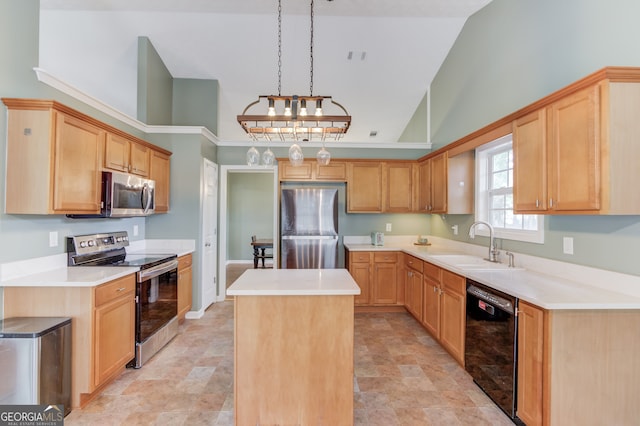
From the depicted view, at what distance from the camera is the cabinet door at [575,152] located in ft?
5.65

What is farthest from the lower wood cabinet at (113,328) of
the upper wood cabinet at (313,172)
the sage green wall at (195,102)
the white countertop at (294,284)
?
the sage green wall at (195,102)

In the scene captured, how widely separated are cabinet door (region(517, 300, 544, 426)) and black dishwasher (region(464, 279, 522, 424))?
0.15 feet

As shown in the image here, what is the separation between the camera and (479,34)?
3430mm

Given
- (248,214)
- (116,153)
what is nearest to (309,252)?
(116,153)

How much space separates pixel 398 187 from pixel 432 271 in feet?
5.26

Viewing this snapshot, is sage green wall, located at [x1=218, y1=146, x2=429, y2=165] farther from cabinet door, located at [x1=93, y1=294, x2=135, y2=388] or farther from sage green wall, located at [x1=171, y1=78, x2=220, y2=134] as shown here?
cabinet door, located at [x1=93, y1=294, x2=135, y2=388]

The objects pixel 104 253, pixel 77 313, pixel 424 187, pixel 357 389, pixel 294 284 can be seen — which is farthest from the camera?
pixel 424 187

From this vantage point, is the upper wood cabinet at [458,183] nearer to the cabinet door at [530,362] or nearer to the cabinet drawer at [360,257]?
the cabinet drawer at [360,257]

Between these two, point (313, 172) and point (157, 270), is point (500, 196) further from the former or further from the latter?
point (157, 270)

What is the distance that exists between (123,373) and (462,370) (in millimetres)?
3050

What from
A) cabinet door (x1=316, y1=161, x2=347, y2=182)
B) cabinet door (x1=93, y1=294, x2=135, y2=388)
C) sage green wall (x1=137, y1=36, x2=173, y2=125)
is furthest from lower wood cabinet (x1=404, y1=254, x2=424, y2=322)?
sage green wall (x1=137, y1=36, x2=173, y2=125)

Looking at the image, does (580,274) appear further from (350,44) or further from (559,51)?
(350,44)

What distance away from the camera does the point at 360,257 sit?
A: 13.6 ft

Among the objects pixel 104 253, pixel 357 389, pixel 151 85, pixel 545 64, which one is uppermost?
pixel 151 85
